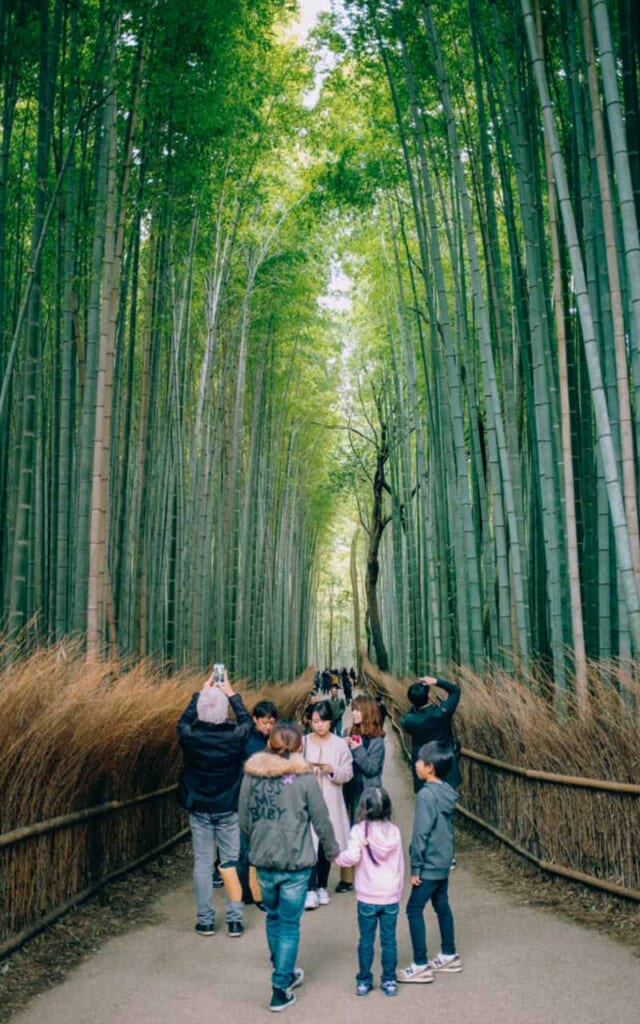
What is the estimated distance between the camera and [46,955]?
3.35 metres

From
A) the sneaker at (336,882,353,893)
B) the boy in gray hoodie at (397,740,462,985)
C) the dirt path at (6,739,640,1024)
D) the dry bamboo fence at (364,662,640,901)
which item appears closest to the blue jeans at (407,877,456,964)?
the boy in gray hoodie at (397,740,462,985)

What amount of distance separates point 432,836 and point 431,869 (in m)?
0.11

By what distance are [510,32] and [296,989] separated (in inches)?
224

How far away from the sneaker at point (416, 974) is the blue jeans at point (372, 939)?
146 mm

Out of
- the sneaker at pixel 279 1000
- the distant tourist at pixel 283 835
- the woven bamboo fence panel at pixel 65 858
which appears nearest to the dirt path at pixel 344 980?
the sneaker at pixel 279 1000

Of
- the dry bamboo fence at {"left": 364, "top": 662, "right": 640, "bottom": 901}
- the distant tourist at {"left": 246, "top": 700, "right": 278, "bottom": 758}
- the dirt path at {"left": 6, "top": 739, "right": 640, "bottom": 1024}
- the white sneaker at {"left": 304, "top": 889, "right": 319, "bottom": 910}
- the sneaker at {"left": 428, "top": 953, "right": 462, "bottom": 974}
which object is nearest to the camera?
the dirt path at {"left": 6, "top": 739, "right": 640, "bottom": 1024}

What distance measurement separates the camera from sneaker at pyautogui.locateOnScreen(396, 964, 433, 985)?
3.13 m

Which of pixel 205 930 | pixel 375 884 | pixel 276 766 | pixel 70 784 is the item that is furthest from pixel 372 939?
pixel 70 784

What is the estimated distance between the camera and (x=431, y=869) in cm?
322

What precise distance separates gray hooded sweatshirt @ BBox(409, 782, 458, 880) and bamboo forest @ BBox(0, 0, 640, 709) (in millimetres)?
1227

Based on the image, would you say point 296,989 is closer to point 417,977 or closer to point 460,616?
point 417,977

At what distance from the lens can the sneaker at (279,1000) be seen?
2.88 meters

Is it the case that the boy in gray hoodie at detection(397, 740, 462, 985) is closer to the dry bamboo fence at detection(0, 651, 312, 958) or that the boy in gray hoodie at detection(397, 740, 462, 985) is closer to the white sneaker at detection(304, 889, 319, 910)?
the white sneaker at detection(304, 889, 319, 910)

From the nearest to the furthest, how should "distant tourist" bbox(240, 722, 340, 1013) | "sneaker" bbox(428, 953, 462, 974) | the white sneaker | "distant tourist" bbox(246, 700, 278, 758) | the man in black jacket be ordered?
"distant tourist" bbox(240, 722, 340, 1013)
"sneaker" bbox(428, 953, 462, 974)
the man in black jacket
the white sneaker
"distant tourist" bbox(246, 700, 278, 758)
